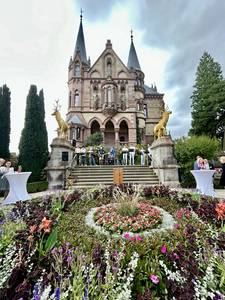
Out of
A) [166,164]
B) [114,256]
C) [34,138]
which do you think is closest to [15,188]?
[114,256]

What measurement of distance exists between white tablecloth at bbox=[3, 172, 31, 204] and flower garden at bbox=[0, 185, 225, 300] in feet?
10.5

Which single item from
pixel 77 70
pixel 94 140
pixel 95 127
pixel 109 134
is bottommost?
pixel 94 140

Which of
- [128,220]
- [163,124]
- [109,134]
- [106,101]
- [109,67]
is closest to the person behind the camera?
[128,220]

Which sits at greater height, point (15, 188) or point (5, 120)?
point (5, 120)

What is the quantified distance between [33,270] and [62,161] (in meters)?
9.20

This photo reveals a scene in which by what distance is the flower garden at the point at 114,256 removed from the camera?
65.5 inches

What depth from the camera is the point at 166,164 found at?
10508 millimetres

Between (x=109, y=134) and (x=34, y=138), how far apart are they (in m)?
18.2

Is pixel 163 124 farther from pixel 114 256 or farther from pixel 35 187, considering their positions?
pixel 114 256

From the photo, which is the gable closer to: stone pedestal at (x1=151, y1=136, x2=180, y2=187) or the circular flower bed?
stone pedestal at (x1=151, y1=136, x2=180, y2=187)

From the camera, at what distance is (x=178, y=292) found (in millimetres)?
1688

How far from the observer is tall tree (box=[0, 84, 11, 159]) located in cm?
1469

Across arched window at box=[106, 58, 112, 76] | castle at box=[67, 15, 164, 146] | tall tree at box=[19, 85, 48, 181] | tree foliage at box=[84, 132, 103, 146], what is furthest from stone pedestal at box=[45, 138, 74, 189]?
A: arched window at box=[106, 58, 112, 76]

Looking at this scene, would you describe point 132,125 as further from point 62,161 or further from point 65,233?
point 65,233
